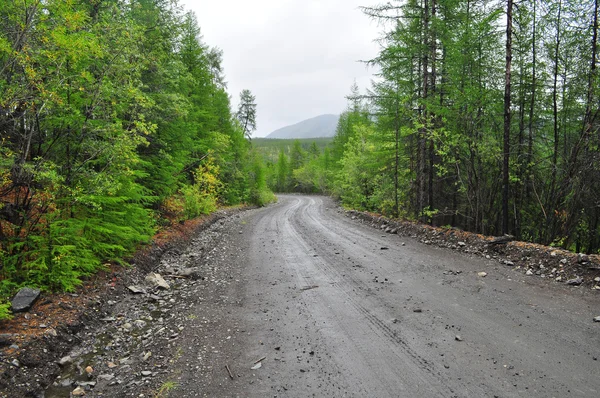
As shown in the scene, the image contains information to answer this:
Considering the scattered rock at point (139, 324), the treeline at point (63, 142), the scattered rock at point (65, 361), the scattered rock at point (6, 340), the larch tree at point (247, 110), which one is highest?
the larch tree at point (247, 110)

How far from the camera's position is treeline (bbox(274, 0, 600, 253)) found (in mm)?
9570

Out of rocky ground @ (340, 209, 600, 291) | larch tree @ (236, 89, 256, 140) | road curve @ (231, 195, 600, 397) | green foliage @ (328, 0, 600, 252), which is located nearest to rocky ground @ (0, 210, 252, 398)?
road curve @ (231, 195, 600, 397)

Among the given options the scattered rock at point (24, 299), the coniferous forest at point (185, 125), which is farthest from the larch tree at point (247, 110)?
the scattered rock at point (24, 299)

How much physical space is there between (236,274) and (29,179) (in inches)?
188

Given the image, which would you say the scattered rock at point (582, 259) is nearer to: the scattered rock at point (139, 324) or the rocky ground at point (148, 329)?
the rocky ground at point (148, 329)

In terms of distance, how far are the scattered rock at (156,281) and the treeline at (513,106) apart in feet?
32.6

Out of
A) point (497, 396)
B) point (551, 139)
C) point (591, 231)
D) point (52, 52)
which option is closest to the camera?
point (497, 396)

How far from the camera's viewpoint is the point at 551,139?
11945mm

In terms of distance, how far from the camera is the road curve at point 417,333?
11.7 feet

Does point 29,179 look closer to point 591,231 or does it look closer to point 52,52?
point 52,52

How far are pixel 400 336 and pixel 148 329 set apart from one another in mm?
4160

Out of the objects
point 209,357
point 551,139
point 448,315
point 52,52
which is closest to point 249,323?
point 209,357

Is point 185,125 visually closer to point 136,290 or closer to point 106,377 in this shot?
point 136,290

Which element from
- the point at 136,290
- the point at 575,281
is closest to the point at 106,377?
the point at 136,290
